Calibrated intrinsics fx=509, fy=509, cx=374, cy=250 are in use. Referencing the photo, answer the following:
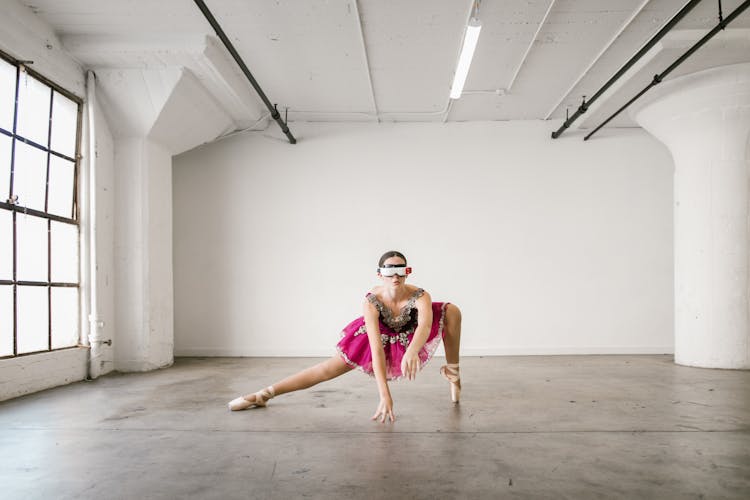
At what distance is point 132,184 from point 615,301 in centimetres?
693

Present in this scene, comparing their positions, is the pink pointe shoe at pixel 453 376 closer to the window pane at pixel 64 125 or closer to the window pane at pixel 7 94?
the window pane at pixel 7 94

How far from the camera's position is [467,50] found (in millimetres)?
4918

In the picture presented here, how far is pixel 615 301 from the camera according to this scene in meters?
7.68

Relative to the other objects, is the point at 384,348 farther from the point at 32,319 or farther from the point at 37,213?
the point at 37,213

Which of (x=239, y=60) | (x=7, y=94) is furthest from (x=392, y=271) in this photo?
(x=7, y=94)

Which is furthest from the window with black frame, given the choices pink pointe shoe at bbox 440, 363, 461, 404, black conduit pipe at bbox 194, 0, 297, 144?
pink pointe shoe at bbox 440, 363, 461, 404

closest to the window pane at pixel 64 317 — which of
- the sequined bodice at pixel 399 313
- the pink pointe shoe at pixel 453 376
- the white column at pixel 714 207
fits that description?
the sequined bodice at pixel 399 313

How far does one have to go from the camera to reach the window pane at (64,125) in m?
5.34

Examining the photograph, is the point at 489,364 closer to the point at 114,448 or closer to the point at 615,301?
the point at 615,301

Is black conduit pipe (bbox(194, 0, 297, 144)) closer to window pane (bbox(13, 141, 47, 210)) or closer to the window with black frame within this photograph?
the window with black frame

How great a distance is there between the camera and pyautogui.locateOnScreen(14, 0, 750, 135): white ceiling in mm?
4863

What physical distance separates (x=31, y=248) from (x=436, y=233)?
16.8 ft

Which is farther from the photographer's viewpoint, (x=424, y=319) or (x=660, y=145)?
(x=660, y=145)

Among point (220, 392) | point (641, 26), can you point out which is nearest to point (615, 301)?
point (641, 26)
